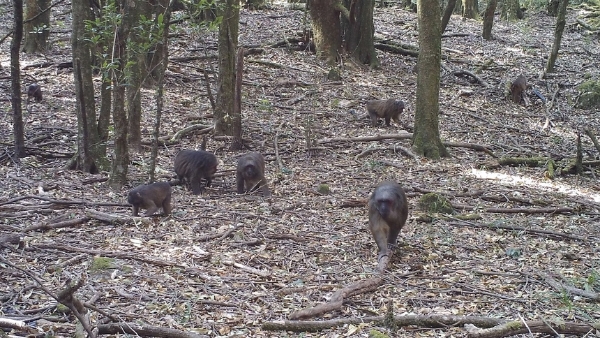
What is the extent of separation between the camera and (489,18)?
24172 mm

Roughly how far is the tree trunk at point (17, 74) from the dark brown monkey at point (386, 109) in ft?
26.3

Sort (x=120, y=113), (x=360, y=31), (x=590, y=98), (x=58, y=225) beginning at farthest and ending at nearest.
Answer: (x=360, y=31)
(x=590, y=98)
(x=120, y=113)
(x=58, y=225)

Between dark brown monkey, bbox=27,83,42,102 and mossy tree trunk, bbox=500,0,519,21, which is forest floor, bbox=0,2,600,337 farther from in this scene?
mossy tree trunk, bbox=500,0,519,21

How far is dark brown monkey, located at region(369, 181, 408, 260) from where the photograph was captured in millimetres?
7045

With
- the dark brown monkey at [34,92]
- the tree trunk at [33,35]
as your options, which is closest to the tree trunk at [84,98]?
the dark brown monkey at [34,92]

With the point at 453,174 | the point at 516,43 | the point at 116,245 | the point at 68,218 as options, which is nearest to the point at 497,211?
the point at 453,174

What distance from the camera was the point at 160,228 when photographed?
26.4 ft

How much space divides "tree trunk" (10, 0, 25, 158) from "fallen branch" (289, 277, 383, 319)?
21.3ft

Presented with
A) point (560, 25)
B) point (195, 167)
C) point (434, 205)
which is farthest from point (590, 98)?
point (195, 167)

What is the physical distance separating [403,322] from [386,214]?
1764mm

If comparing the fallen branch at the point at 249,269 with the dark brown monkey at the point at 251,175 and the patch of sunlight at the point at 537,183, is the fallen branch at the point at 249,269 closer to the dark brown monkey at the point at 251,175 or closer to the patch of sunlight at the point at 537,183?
the dark brown monkey at the point at 251,175

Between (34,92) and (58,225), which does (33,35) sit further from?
(58,225)

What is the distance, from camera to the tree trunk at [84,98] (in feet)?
31.6

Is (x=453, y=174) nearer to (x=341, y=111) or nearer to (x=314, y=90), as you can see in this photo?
(x=341, y=111)
